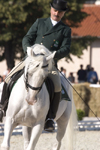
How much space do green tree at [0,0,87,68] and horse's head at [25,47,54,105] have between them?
16920 mm

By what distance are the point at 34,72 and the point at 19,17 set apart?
57.0ft

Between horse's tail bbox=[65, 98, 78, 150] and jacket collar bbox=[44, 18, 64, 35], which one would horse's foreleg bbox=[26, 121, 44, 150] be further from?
horse's tail bbox=[65, 98, 78, 150]

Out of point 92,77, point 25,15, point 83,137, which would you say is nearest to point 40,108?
point 83,137

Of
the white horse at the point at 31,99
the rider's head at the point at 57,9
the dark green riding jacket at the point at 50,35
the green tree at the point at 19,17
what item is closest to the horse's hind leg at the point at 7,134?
the white horse at the point at 31,99

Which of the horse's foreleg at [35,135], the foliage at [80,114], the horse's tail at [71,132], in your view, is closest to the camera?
the horse's foreleg at [35,135]

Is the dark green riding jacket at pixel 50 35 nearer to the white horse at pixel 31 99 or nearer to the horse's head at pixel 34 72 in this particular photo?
the white horse at pixel 31 99

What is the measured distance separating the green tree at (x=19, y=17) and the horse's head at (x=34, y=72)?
55.5 ft

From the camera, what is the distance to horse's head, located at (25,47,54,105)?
5875 millimetres

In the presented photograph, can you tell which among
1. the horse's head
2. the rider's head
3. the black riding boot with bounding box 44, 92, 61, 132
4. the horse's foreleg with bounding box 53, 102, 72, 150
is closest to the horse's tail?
the horse's foreleg with bounding box 53, 102, 72, 150

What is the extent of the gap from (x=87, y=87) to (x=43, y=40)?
9.27 m

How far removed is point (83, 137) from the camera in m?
12.1

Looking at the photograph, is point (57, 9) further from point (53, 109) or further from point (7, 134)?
point (7, 134)

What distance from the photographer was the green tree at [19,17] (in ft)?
74.4

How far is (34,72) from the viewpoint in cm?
588
